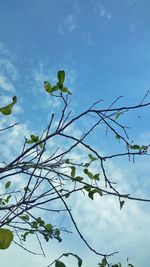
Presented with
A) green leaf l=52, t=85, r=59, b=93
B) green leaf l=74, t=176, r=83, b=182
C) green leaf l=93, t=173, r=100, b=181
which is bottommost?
green leaf l=74, t=176, r=83, b=182

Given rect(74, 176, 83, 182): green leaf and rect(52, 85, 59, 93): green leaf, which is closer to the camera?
rect(52, 85, 59, 93): green leaf

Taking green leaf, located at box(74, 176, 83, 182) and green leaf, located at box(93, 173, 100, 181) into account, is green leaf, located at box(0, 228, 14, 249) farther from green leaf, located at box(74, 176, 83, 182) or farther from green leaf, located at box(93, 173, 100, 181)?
green leaf, located at box(93, 173, 100, 181)

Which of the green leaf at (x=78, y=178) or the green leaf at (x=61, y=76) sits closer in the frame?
the green leaf at (x=61, y=76)

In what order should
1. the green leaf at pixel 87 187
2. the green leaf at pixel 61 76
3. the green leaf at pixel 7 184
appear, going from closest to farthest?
1. the green leaf at pixel 61 76
2. the green leaf at pixel 87 187
3. the green leaf at pixel 7 184

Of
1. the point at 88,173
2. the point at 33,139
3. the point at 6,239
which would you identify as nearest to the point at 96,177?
the point at 88,173

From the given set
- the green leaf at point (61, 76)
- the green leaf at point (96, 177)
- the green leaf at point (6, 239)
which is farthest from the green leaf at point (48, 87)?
the green leaf at point (6, 239)

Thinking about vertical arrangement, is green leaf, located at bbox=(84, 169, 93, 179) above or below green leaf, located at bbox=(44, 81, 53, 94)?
below

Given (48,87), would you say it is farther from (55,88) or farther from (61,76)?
(61,76)

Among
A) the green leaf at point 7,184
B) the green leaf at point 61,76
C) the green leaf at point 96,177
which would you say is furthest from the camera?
the green leaf at point 7,184

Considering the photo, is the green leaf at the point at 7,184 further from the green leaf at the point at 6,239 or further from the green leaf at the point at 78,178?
the green leaf at the point at 6,239

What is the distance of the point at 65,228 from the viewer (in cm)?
371

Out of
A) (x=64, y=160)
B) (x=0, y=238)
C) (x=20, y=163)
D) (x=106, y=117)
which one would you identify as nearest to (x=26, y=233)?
(x=64, y=160)

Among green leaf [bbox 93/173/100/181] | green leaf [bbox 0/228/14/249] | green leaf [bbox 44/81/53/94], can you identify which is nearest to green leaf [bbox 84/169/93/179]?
green leaf [bbox 93/173/100/181]

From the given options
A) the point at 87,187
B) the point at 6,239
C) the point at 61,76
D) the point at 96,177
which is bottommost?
the point at 6,239
